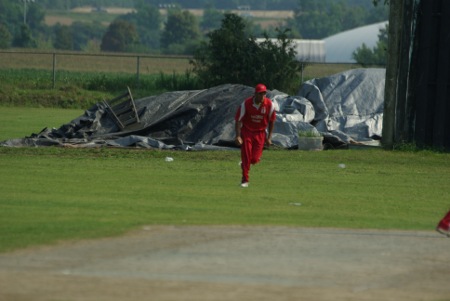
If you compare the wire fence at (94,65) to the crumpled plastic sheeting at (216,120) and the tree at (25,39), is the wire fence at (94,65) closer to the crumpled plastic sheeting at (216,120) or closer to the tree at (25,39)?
the tree at (25,39)

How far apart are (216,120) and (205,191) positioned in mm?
10161

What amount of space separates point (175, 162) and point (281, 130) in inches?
207

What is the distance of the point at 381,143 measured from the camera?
2870 centimetres

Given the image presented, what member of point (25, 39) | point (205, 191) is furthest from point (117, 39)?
point (205, 191)

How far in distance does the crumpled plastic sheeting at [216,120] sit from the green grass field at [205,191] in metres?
1.24

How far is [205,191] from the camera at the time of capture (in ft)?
61.9

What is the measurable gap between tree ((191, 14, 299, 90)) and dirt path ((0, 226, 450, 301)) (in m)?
26.7

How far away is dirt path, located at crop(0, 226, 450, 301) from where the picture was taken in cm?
1075

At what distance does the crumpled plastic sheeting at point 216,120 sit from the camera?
27922mm

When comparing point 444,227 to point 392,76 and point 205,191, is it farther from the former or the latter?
point 392,76

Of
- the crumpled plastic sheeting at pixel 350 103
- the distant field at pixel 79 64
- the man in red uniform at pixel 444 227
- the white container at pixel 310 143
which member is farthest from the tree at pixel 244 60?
the distant field at pixel 79 64

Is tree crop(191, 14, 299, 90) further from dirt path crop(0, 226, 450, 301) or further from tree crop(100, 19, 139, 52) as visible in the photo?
tree crop(100, 19, 139, 52)

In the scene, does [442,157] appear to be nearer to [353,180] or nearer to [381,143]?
[381,143]

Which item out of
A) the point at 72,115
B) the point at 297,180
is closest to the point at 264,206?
the point at 297,180
